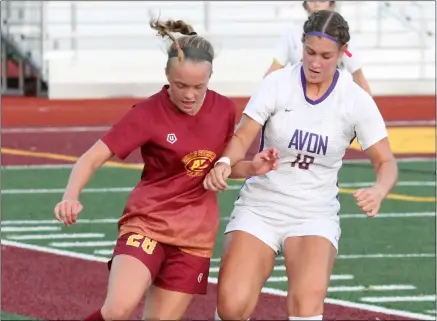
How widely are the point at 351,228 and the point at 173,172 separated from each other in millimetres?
5432

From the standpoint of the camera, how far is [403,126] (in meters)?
19.9

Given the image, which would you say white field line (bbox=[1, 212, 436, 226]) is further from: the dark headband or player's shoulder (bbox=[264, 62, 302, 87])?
the dark headband

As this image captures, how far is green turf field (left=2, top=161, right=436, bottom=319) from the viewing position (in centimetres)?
991

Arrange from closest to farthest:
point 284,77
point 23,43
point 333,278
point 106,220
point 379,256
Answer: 1. point 284,77
2. point 333,278
3. point 379,256
4. point 106,220
5. point 23,43

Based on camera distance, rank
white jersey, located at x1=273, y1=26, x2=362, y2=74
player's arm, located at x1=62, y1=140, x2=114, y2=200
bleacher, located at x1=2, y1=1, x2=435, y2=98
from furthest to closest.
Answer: bleacher, located at x1=2, y1=1, x2=435, y2=98, white jersey, located at x1=273, y1=26, x2=362, y2=74, player's arm, located at x1=62, y1=140, x2=114, y2=200

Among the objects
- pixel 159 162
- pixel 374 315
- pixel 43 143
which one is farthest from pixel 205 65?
pixel 43 143

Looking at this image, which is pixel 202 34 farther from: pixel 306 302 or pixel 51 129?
pixel 306 302

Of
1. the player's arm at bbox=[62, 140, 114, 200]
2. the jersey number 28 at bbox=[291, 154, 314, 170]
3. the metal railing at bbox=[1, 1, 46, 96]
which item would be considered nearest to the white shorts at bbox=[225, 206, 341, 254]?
the jersey number 28 at bbox=[291, 154, 314, 170]

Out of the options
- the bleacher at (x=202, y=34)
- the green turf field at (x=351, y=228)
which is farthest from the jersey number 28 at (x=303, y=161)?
the bleacher at (x=202, y=34)

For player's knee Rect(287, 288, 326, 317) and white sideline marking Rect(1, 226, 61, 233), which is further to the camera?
white sideline marking Rect(1, 226, 61, 233)

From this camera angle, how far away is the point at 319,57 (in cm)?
694

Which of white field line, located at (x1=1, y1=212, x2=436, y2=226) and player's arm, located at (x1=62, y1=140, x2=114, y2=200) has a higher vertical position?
player's arm, located at (x1=62, y1=140, x2=114, y2=200)

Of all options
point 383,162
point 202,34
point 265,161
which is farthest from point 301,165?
point 202,34

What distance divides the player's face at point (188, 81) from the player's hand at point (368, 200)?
95 cm
